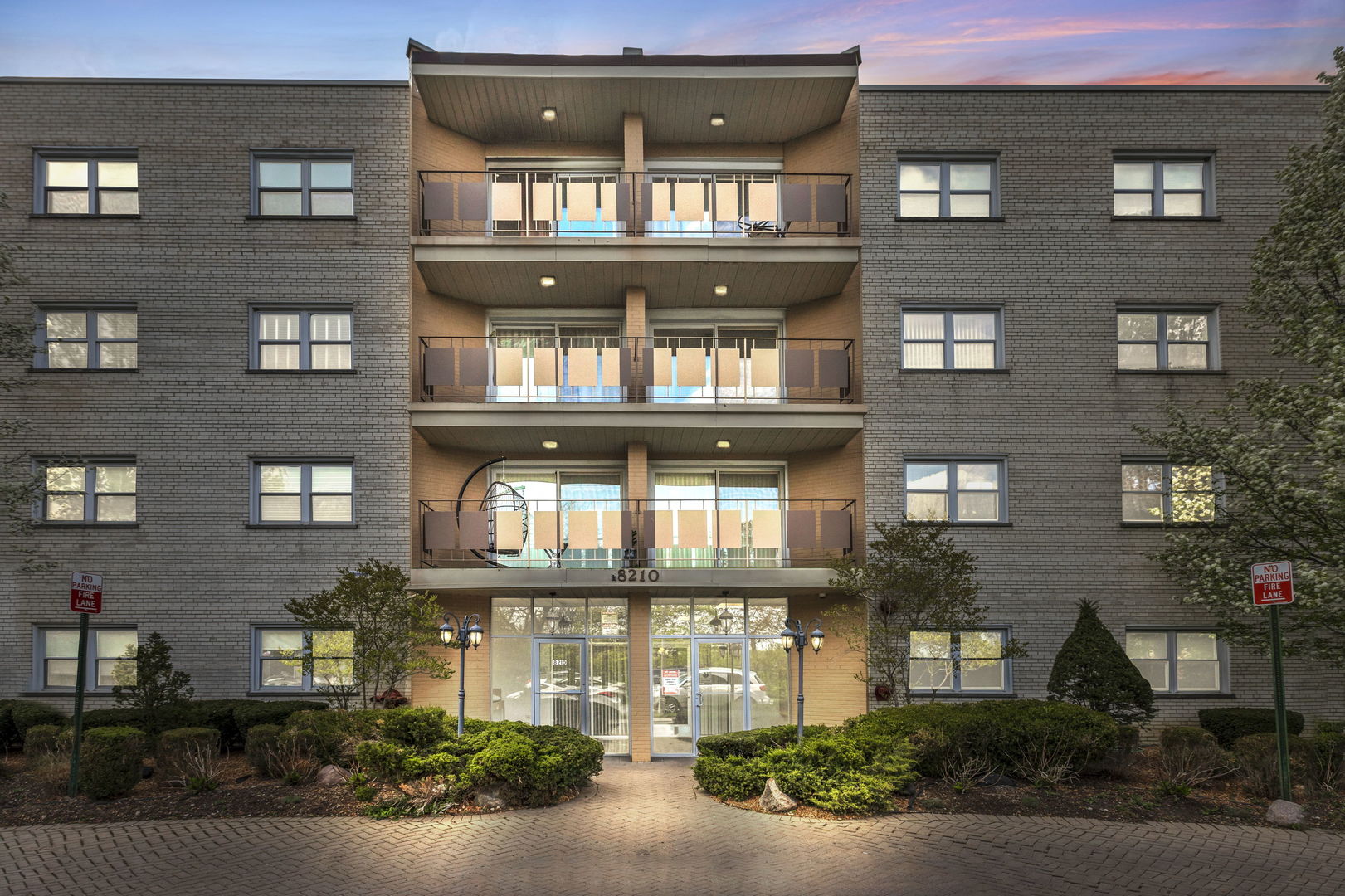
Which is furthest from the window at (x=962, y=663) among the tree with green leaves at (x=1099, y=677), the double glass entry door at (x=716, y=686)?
the double glass entry door at (x=716, y=686)

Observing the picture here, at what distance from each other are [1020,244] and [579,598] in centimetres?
1162

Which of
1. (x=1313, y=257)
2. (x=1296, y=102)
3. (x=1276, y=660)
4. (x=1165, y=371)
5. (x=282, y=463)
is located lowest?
(x=1276, y=660)

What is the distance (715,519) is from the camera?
18.1m

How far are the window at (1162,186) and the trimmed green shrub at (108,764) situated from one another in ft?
65.1

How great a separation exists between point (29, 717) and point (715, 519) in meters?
12.9

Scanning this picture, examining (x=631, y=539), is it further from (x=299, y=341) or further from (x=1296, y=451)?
(x=1296, y=451)

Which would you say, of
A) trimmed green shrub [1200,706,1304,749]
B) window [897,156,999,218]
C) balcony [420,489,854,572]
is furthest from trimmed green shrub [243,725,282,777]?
trimmed green shrub [1200,706,1304,749]

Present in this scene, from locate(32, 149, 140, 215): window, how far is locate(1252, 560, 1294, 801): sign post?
20.8 metres

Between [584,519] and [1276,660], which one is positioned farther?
[584,519]

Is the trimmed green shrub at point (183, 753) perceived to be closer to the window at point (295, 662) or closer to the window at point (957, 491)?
the window at point (295, 662)

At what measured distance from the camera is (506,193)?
1852 centimetres

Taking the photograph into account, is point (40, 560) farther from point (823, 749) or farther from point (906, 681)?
point (906, 681)

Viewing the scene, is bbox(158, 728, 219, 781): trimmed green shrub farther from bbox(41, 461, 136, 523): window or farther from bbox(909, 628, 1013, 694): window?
bbox(909, 628, 1013, 694): window

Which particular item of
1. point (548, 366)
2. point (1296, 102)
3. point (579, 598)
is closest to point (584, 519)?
point (579, 598)
